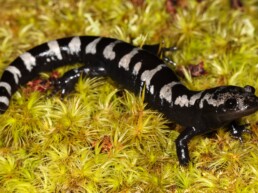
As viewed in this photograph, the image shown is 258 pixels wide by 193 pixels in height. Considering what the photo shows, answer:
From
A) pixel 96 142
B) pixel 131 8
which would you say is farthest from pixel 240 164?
pixel 131 8

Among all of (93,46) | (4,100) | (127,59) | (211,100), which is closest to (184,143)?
(211,100)

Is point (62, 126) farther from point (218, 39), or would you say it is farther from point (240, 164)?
point (218, 39)

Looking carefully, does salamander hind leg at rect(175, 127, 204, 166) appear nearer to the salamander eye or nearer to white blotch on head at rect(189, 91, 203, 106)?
white blotch on head at rect(189, 91, 203, 106)

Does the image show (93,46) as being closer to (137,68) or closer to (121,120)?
(137,68)

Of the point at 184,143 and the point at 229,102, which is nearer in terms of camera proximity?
the point at 229,102

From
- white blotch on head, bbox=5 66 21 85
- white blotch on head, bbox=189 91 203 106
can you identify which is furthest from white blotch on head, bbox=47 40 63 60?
white blotch on head, bbox=189 91 203 106

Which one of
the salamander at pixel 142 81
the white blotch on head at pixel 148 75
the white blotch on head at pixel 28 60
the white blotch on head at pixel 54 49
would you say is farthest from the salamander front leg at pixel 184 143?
the white blotch on head at pixel 28 60
